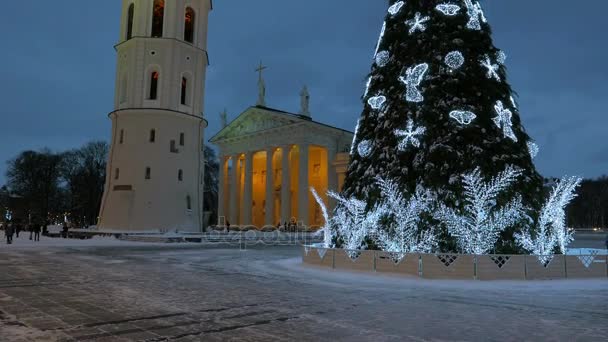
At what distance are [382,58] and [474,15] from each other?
3715 millimetres

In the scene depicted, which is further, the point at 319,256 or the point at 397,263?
the point at 319,256

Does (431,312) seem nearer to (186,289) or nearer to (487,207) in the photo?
(186,289)

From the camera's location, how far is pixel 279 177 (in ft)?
229

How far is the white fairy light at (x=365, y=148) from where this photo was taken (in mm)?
18875

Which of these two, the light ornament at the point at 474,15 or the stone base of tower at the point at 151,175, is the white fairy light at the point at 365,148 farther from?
the stone base of tower at the point at 151,175

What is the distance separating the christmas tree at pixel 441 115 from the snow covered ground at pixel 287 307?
3806mm

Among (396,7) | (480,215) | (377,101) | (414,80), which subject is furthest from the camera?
(396,7)

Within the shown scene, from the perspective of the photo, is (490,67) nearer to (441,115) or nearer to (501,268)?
(441,115)

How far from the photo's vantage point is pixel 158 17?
4622 centimetres

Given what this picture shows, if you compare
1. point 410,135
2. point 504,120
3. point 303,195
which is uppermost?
point 504,120

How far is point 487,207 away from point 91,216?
6736cm

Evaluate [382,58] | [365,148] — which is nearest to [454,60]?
[382,58]

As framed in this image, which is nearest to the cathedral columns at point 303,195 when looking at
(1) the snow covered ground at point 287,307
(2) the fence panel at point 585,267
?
(1) the snow covered ground at point 287,307

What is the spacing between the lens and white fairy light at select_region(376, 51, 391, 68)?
1925 cm
